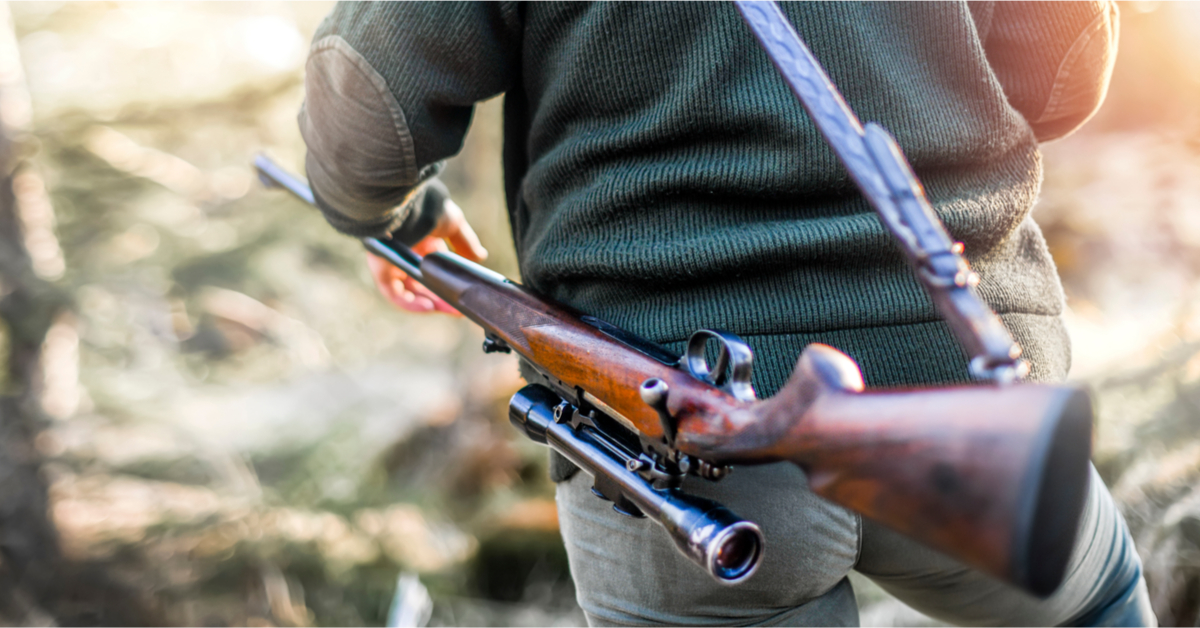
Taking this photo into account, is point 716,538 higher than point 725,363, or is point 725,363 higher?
point 725,363

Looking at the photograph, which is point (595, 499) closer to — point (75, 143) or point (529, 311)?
point (529, 311)

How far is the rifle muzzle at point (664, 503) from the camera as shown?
0.99 metres

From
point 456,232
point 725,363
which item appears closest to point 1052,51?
point 725,363

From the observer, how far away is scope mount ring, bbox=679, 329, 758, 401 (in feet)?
3.20

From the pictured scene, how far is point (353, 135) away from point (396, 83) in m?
0.19

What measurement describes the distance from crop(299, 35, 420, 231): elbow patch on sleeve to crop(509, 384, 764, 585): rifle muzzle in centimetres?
64

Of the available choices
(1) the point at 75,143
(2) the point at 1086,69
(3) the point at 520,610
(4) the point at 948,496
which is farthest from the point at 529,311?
(1) the point at 75,143

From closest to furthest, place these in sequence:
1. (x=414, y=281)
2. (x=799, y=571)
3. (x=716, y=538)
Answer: (x=716, y=538) → (x=799, y=571) → (x=414, y=281)

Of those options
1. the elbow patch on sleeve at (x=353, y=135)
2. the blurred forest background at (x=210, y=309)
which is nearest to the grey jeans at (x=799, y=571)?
the elbow patch on sleeve at (x=353, y=135)

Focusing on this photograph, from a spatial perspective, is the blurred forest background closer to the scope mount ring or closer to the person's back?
the person's back

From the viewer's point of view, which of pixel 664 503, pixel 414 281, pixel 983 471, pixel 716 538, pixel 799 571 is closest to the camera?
pixel 983 471

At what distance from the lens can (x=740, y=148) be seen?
4.29ft

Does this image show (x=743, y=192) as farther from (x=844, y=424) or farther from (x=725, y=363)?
(x=844, y=424)

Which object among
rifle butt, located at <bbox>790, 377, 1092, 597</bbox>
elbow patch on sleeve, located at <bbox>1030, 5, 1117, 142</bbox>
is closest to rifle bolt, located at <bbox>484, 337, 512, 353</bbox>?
rifle butt, located at <bbox>790, 377, 1092, 597</bbox>
